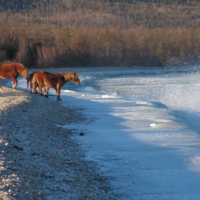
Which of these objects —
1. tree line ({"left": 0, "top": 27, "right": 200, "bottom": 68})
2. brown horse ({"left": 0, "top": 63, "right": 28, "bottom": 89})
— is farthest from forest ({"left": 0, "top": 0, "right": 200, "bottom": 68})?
brown horse ({"left": 0, "top": 63, "right": 28, "bottom": 89})

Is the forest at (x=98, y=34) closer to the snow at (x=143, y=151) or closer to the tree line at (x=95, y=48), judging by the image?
the tree line at (x=95, y=48)

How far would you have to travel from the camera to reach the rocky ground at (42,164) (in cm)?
626

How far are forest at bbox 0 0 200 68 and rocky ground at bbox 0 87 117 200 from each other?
134 ft

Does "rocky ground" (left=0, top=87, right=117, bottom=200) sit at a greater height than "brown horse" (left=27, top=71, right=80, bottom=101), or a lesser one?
lesser

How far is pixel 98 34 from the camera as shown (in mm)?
86750

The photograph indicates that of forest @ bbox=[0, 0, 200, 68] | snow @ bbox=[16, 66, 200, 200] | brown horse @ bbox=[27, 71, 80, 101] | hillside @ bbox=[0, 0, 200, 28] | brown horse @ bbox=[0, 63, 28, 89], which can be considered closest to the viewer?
snow @ bbox=[16, 66, 200, 200]

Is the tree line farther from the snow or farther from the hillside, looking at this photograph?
the hillside

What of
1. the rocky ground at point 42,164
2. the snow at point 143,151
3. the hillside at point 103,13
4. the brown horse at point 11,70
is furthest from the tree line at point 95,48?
the hillside at point 103,13

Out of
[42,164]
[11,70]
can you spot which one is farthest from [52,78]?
[42,164]

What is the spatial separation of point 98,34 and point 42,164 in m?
80.0

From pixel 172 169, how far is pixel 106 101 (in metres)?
11.1

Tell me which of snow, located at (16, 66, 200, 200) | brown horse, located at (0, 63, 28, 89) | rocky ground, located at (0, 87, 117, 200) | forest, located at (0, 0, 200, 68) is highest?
forest, located at (0, 0, 200, 68)

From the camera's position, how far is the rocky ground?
6.26 meters

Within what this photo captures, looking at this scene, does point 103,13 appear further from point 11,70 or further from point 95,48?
point 11,70
